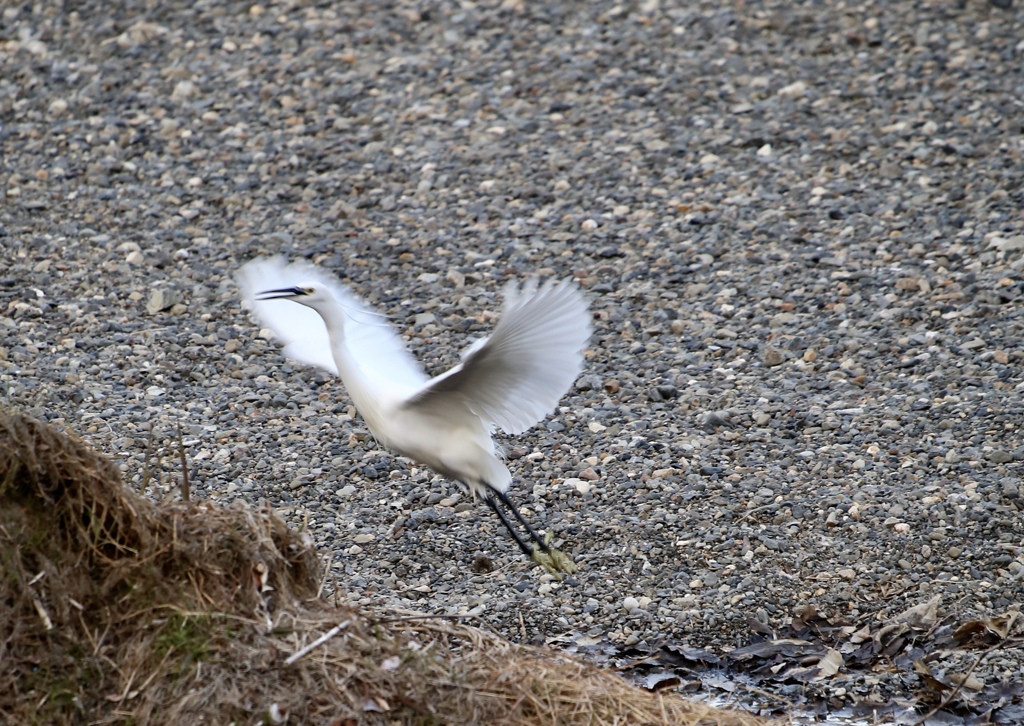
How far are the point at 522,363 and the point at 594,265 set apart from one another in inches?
130

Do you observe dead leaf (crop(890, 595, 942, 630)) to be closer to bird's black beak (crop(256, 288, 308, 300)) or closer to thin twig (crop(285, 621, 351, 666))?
thin twig (crop(285, 621, 351, 666))

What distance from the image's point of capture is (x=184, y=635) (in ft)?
11.8

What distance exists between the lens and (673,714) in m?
4.01

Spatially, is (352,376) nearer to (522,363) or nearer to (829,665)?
(522,363)

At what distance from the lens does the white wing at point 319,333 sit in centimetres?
583

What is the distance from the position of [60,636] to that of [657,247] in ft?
17.5

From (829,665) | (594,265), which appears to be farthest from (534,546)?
(594,265)

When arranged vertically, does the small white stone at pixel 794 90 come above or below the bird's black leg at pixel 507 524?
below

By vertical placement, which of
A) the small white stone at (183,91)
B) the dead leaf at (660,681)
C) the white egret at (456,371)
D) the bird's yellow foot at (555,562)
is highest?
the small white stone at (183,91)

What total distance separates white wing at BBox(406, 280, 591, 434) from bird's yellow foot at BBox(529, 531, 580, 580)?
1.89 feet

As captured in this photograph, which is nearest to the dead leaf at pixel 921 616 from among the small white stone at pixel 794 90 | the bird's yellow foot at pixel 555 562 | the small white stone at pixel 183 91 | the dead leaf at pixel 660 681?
the dead leaf at pixel 660 681

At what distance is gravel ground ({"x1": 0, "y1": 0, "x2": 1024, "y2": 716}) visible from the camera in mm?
5465

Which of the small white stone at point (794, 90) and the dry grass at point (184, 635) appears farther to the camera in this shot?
the small white stone at point (794, 90)

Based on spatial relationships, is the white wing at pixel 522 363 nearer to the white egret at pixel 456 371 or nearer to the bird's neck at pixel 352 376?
the white egret at pixel 456 371
